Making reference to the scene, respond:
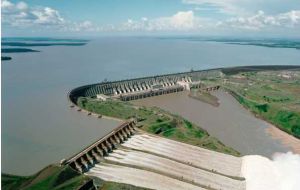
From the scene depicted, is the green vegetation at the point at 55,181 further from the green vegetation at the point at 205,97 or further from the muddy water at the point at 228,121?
the green vegetation at the point at 205,97

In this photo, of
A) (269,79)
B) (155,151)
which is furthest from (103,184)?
(269,79)

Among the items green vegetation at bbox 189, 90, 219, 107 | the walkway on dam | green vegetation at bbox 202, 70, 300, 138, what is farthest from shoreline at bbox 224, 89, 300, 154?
green vegetation at bbox 189, 90, 219, 107

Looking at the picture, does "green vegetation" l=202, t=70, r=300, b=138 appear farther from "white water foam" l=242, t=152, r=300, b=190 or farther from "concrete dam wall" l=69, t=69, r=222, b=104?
"white water foam" l=242, t=152, r=300, b=190

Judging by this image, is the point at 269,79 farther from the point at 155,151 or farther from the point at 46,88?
the point at 155,151

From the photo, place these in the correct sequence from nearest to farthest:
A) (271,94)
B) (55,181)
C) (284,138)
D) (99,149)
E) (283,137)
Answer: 1. (55,181)
2. (99,149)
3. (284,138)
4. (283,137)
5. (271,94)

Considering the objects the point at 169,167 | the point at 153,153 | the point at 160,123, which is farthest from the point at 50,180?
the point at 160,123

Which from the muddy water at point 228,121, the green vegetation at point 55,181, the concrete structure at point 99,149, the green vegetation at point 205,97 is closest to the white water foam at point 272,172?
the muddy water at point 228,121

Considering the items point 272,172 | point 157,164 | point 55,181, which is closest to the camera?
point 55,181

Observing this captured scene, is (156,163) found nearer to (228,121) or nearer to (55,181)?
(55,181)
